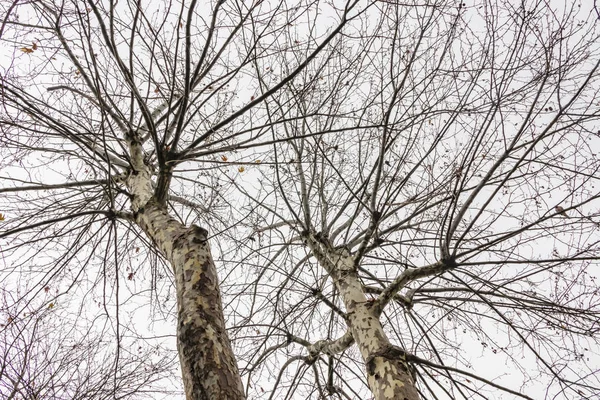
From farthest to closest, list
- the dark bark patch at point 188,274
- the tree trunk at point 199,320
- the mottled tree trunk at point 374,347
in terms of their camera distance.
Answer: the mottled tree trunk at point 374,347 < the dark bark patch at point 188,274 < the tree trunk at point 199,320

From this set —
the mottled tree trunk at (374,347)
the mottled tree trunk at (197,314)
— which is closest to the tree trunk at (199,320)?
the mottled tree trunk at (197,314)

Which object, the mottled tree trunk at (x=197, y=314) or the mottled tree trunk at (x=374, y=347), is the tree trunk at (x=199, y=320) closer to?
the mottled tree trunk at (x=197, y=314)

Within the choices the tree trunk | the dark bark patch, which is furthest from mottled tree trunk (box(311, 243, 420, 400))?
the dark bark patch

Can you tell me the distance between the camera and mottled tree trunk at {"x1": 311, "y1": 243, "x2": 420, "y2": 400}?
194 centimetres

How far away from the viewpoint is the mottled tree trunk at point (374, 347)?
1938 millimetres

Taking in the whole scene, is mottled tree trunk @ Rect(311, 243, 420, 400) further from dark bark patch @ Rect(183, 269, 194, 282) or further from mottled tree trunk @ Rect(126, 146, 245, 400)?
dark bark patch @ Rect(183, 269, 194, 282)

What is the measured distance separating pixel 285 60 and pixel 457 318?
2.77m

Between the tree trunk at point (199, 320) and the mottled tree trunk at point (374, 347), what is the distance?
998mm

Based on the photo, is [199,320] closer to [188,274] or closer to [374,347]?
[188,274]

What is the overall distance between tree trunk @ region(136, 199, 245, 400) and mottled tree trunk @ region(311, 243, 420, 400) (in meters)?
1.00

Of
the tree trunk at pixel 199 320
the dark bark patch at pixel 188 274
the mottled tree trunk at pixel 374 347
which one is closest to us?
the tree trunk at pixel 199 320

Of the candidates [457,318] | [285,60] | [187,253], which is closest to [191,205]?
[285,60]

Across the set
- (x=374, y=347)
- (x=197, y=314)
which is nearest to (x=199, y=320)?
(x=197, y=314)

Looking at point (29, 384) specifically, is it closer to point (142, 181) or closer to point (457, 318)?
point (142, 181)
